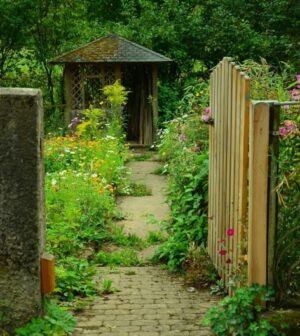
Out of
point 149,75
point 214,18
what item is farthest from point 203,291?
point 214,18

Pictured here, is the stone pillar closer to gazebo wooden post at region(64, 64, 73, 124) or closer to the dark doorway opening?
gazebo wooden post at region(64, 64, 73, 124)

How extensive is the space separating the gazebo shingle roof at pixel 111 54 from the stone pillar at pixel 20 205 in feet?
39.3

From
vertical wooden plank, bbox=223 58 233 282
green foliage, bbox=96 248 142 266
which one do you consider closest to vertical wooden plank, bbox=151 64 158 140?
green foliage, bbox=96 248 142 266

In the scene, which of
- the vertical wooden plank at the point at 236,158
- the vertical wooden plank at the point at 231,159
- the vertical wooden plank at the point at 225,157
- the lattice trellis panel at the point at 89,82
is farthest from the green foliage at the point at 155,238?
the lattice trellis panel at the point at 89,82

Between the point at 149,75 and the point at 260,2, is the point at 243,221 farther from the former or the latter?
the point at 260,2

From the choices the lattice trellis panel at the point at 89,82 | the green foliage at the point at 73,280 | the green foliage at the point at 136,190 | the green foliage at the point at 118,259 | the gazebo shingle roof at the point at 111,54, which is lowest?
the green foliage at the point at 118,259

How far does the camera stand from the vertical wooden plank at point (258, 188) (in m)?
4.24

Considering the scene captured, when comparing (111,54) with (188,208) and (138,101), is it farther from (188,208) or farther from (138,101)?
(188,208)

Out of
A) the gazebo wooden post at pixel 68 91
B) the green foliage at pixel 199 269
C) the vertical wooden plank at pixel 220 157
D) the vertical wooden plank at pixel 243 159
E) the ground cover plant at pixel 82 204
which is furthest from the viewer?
the gazebo wooden post at pixel 68 91

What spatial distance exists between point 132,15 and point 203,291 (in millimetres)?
14299

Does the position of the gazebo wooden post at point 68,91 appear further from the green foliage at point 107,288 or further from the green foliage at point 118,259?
the green foliage at point 107,288

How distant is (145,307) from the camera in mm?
5309

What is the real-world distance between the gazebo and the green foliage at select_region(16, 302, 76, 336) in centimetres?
1187

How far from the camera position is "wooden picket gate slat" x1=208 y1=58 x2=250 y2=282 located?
186 inches
